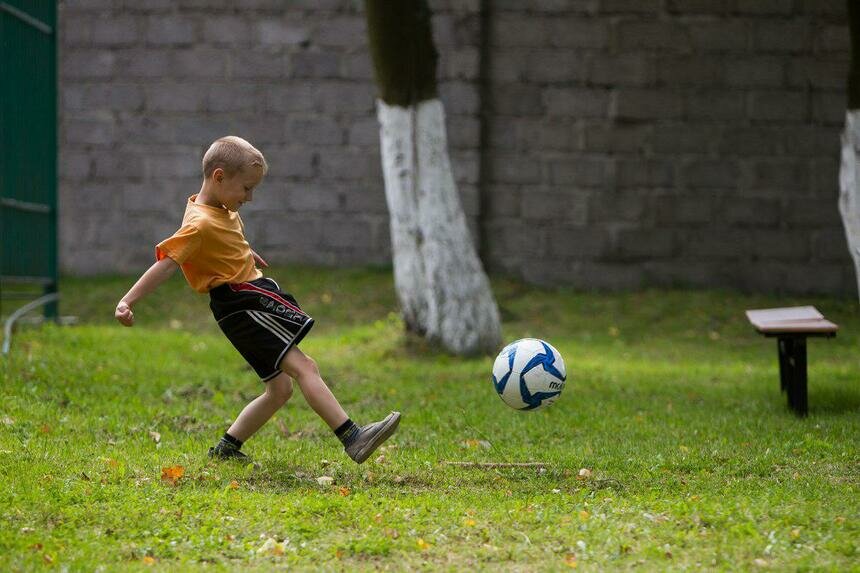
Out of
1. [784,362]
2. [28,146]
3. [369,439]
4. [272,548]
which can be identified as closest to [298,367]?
[369,439]

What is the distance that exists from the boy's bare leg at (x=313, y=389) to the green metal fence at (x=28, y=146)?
17.6ft

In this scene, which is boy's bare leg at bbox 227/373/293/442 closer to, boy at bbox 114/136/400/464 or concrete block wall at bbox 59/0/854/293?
boy at bbox 114/136/400/464

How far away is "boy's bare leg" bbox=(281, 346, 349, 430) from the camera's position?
5.75m

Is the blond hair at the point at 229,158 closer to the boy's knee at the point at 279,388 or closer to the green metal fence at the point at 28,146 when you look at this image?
the boy's knee at the point at 279,388

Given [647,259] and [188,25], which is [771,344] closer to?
[647,259]

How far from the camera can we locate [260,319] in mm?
5758

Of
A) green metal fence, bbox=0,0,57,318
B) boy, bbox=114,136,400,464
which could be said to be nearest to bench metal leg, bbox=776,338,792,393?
boy, bbox=114,136,400,464

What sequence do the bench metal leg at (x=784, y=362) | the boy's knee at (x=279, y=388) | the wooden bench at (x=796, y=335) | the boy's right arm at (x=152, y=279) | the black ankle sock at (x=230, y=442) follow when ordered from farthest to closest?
the bench metal leg at (x=784, y=362) → the wooden bench at (x=796, y=335) → the black ankle sock at (x=230, y=442) → the boy's knee at (x=279, y=388) → the boy's right arm at (x=152, y=279)

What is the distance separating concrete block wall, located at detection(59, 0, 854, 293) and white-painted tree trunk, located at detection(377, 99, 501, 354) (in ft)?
10.6

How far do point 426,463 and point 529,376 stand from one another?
2.30ft

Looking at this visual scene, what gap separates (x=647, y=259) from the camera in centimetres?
1359

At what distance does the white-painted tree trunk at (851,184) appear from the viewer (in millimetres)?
8438

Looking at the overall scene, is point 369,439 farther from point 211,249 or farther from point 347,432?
point 211,249

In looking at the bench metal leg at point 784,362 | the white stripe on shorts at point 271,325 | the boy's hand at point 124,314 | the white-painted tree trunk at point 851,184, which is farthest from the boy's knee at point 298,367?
the white-painted tree trunk at point 851,184
